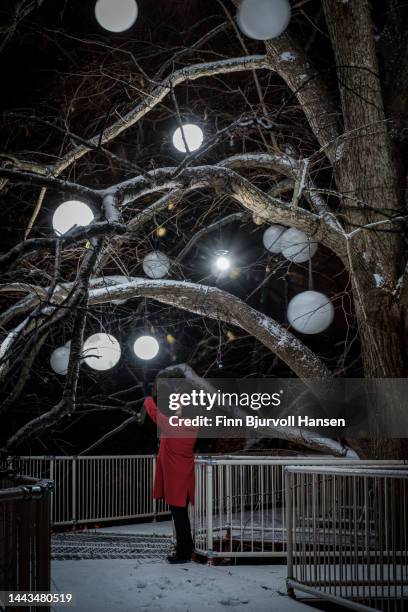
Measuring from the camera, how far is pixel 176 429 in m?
9.04

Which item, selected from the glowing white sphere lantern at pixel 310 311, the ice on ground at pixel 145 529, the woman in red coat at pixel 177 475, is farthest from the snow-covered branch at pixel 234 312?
the ice on ground at pixel 145 529

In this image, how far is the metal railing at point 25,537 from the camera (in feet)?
15.3

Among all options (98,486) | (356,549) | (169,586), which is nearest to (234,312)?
(169,586)

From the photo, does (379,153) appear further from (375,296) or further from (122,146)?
(122,146)

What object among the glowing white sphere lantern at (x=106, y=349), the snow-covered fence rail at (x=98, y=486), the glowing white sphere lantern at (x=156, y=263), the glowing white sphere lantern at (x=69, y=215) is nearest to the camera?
the glowing white sphere lantern at (x=69, y=215)

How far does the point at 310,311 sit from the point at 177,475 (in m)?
3.25

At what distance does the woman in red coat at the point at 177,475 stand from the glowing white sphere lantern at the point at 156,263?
10.3 ft

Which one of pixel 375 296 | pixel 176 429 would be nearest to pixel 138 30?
pixel 375 296

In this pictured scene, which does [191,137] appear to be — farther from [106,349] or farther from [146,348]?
[146,348]

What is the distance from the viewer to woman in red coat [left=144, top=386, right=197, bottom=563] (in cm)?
891

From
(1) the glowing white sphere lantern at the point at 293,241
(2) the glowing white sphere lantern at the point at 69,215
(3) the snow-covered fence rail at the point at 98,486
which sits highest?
(1) the glowing white sphere lantern at the point at 293,241

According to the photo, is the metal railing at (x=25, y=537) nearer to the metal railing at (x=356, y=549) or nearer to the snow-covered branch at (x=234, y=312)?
the metal railing at (x=356, y=549)

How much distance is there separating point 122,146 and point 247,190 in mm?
7241

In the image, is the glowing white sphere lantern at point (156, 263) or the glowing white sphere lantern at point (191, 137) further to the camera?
the glowing white sphere lantern at point (156, 263)
